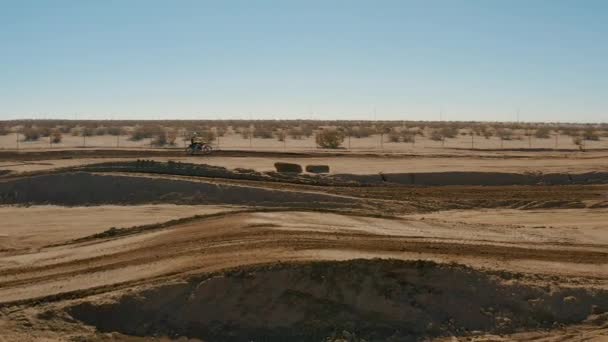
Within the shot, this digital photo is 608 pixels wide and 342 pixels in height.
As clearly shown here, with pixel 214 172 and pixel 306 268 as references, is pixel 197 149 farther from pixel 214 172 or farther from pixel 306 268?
pixel 306 268

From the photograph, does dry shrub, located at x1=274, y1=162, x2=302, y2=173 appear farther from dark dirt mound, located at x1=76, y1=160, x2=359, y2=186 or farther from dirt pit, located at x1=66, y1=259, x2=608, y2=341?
dirt pit, located at x1=66, y1=259, x2=608, y2=341

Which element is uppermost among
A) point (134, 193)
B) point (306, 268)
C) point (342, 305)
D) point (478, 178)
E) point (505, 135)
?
point (505, 135)

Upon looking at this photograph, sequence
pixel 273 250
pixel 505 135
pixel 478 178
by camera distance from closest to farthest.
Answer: pixel 273 250 < pixel 478 178 < pixel 505 135

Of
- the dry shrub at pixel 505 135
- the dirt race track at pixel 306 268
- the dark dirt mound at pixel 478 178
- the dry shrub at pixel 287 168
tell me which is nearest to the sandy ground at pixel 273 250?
the dirt race track at pixel 306 268

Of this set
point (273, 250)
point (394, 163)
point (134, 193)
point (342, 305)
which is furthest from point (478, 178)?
point (342, 305)

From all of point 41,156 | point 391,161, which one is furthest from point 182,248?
point 41,156

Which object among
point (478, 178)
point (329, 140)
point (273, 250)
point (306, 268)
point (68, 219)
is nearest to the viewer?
point (306, 268)

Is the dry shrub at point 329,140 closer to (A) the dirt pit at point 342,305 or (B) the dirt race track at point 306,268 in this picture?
(B) the dirt race track at point 306,268

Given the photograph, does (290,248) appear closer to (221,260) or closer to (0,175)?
(221,260)

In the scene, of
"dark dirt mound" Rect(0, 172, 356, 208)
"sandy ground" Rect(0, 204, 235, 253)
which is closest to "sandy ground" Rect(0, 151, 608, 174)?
"dark dirt mound" Rect(0, 172, 356, 208)
